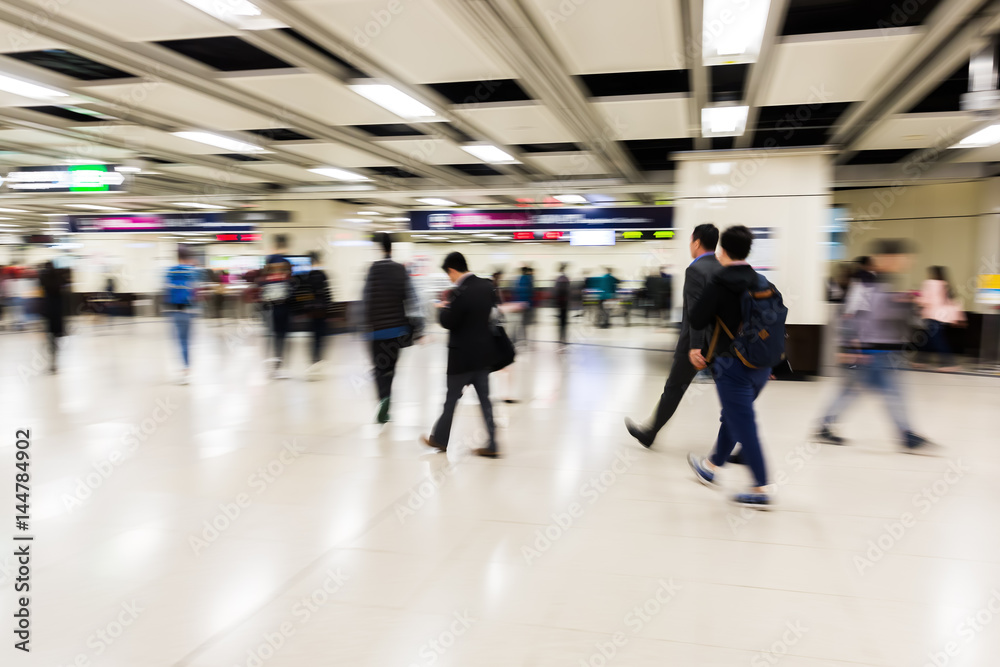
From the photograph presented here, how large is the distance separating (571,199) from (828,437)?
10.1 meters

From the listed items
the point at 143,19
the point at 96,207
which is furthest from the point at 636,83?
the point at 96,207

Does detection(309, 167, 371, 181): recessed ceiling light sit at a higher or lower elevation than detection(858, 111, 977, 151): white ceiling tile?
higher

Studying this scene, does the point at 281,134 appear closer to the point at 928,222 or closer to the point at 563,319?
the point at 563,319

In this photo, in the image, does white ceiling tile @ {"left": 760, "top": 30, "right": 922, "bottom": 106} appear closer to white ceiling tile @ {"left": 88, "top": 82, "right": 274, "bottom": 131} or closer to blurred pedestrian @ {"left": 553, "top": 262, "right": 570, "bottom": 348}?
blurred pedestrian @ {"left": 553, "top": 262, "right": 570, "bottom": 348}

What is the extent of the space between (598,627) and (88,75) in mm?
6641

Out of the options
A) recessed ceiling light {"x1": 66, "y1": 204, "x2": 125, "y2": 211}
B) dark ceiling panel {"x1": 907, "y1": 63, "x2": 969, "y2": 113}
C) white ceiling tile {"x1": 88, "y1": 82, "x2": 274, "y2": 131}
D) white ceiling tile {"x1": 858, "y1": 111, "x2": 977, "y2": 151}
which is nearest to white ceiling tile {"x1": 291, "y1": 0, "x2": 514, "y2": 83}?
white ceiling tile {"x1": 88, "y1": 82, "x2": 274, "y2": 131}

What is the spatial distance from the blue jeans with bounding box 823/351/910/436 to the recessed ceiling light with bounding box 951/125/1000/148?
4.60m

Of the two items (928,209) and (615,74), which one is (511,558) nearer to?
(615,74)

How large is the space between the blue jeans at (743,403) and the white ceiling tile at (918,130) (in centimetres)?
509

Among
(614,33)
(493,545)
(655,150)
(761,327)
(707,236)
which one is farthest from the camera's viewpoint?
(655,150)

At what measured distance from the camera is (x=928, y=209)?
37.0 feet

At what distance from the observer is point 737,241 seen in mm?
3502

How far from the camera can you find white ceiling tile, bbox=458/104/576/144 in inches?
269

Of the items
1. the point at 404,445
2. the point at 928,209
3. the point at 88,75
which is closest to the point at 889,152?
the point at 928,209
